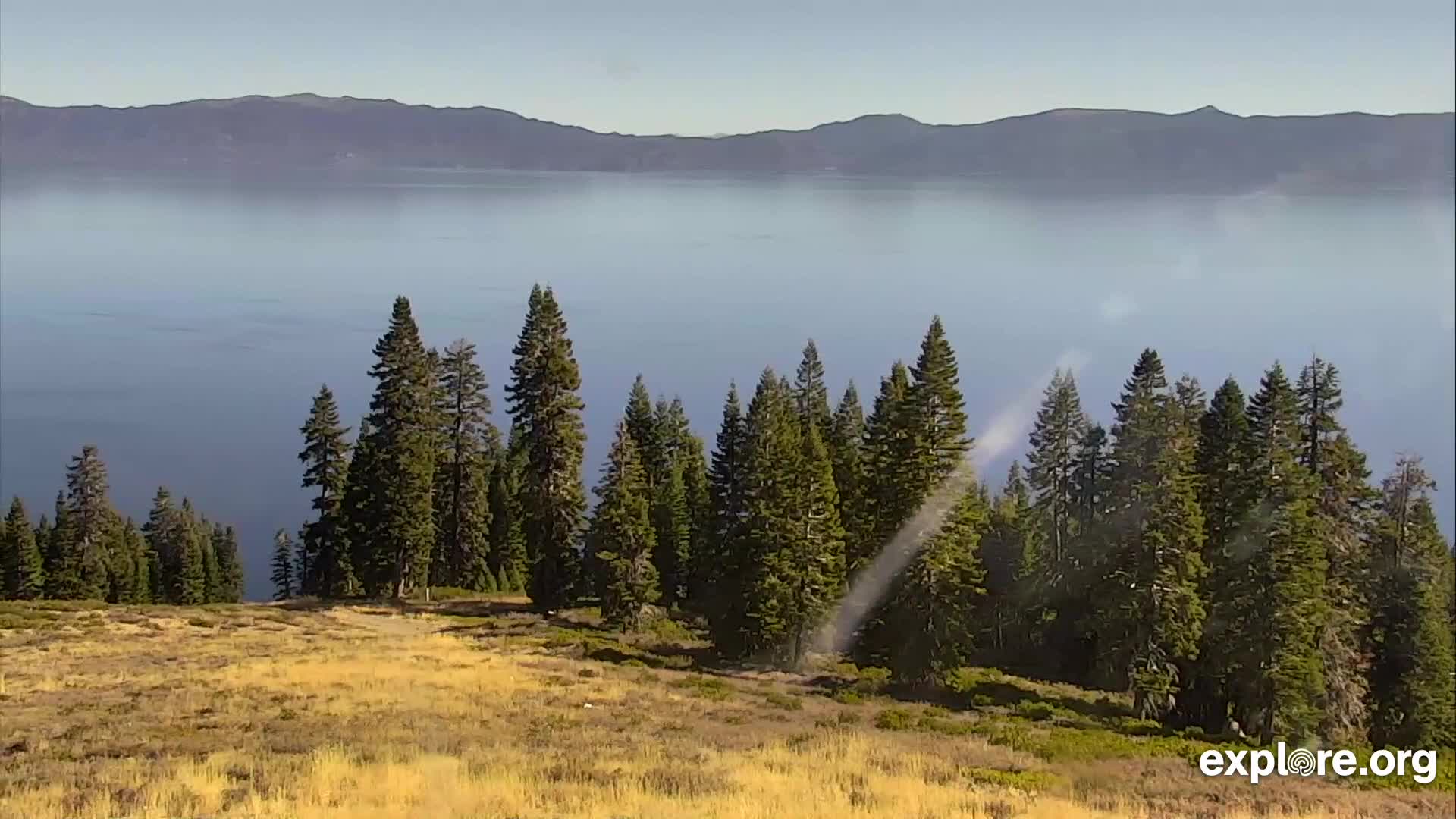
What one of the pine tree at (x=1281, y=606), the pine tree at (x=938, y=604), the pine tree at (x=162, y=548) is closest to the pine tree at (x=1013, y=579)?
the pine tree at (x=938, y=604)

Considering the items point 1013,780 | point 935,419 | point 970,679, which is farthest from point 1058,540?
point 1013,780

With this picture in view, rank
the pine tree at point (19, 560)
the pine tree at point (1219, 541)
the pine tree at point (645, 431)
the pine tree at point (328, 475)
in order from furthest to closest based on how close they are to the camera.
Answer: the pine tree at point (19, 560)
the pine tree at point (328, 475)
the pine tree at point (645, 431)
the pine tree at point (1219, 541)

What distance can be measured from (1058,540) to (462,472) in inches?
1034

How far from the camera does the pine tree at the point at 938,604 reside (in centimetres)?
3541

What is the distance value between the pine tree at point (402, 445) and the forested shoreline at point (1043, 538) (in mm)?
102

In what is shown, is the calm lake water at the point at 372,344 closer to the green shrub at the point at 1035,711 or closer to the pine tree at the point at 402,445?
the pine tree at the point at 402,445

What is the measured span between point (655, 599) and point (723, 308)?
145858mm

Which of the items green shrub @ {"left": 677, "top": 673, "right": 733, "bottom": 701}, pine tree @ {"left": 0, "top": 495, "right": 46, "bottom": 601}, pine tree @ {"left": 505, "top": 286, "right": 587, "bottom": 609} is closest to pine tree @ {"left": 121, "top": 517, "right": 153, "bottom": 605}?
pine tree @ {"left": 0, "top": 495, "right": 46, "bottom": 601}

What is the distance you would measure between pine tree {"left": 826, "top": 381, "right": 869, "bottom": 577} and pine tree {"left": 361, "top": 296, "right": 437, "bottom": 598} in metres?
17.4

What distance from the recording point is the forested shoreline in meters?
33.6

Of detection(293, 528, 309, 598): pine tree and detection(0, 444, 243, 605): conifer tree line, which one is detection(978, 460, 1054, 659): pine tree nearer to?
detection(0, 444, 243, 605): conifer tree line

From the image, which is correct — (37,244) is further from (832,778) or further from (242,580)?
(832,778)

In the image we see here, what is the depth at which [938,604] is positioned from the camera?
116 feet

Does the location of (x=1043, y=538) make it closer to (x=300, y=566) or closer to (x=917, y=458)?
(x=917, y=458)
